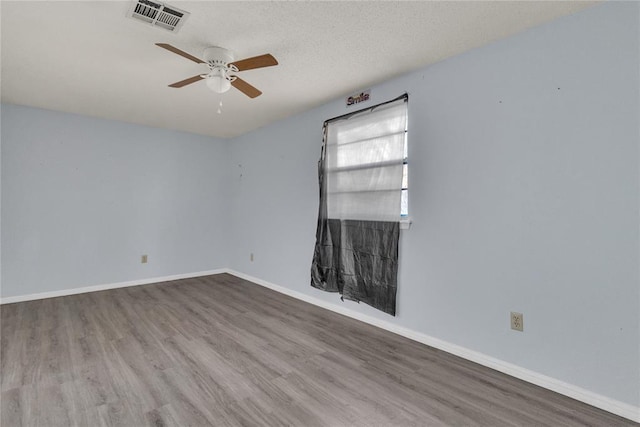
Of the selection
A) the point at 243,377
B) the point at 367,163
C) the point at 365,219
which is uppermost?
the point at 367,163

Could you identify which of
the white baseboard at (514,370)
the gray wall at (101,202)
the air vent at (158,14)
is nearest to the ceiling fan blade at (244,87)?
the air vent at (158,14)

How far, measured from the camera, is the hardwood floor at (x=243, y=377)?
1633mm

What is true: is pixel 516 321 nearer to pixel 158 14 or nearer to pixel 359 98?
pixel 359 98

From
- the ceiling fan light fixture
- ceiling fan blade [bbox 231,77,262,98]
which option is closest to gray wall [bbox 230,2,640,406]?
ceiling fan blade [bbox 231,77,262,98]

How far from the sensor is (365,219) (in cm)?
297

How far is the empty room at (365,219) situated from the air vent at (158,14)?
0.02 m

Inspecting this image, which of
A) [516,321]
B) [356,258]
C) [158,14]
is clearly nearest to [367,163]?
[356,258]

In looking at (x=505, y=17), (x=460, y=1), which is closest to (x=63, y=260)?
(x=460, y=1)

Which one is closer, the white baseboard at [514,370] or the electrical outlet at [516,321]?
the white baseboard at [514,370]

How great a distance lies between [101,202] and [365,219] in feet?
12.1

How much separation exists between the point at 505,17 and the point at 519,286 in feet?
5.80

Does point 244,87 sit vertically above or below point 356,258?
above

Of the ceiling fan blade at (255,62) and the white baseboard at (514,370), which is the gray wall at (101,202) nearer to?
the white baseboard at (514,370)

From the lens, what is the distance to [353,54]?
238cm
